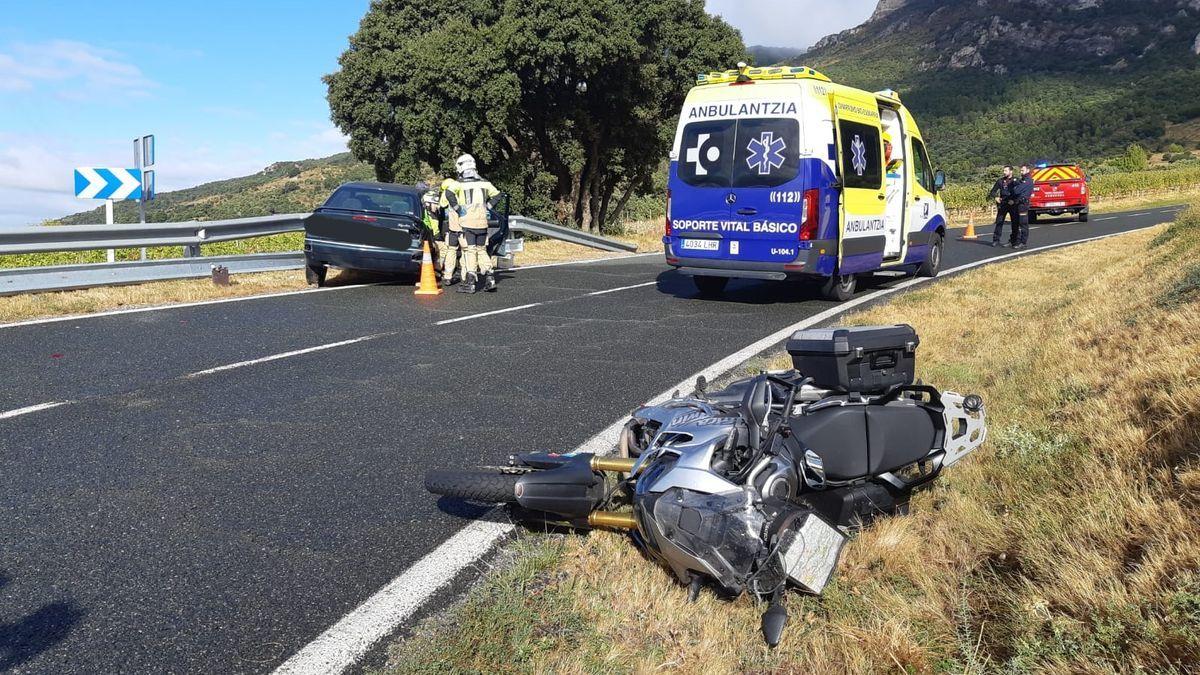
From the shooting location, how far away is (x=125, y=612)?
2.81m

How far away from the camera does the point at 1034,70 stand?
126m

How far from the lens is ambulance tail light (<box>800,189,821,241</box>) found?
10.0 meters

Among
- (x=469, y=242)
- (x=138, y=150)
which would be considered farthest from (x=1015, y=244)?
(x=138, y=150)

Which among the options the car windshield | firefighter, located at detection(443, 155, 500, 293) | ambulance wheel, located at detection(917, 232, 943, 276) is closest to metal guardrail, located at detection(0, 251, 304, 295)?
the car windshield

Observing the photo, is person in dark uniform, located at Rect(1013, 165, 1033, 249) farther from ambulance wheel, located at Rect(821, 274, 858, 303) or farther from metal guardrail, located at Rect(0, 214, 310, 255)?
metal guardrail, located at Rect(0, 214, 310, 255)

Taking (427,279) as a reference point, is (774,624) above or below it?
below

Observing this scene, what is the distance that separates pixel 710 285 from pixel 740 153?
81.4 inches

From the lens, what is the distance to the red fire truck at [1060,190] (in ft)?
98.8

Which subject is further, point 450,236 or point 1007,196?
point 1007,196

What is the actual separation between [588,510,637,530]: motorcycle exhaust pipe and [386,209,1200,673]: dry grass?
0.27 feet

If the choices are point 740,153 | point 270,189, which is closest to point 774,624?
point 740,153

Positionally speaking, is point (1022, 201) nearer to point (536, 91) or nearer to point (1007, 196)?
point (1007, 196)

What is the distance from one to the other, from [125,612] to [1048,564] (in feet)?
9.93

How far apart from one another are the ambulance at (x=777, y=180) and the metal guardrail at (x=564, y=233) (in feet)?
23.5
